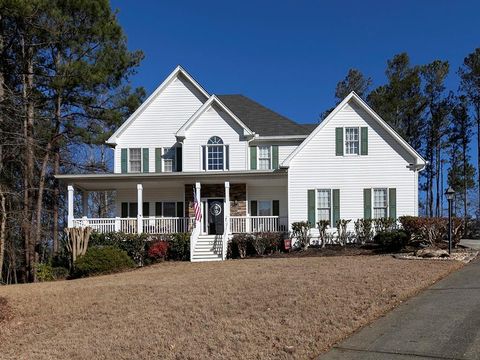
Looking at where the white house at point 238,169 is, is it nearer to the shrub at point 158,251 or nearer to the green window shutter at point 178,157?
the green window shutter at point 178,157

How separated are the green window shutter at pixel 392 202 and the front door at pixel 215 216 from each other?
7626 mm

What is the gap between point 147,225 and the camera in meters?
23.5

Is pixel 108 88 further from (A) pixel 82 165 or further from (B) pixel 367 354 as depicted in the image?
(B) pixel 367 354

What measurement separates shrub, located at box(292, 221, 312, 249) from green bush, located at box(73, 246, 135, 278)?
7.08 m

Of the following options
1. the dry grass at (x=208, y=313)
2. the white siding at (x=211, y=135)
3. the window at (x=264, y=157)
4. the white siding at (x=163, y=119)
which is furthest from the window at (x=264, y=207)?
the dry grass at (x=208, y=313)

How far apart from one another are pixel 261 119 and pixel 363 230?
8.52 meters

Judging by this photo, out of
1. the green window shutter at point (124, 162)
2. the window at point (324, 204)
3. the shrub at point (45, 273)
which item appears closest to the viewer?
the shrub at point (45, 273)

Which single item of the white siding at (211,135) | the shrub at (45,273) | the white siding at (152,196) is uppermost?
the white siding at (211,135)

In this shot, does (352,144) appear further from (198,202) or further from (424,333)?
(424,333)

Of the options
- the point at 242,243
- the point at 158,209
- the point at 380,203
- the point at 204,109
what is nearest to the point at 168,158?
the point at 158,209

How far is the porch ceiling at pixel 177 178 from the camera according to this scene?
22625 millimetres

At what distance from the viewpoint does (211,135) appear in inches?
974

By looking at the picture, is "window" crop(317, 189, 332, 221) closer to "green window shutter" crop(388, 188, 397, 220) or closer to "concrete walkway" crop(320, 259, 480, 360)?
"green window shutter" crop(388, 188, 397, 220)

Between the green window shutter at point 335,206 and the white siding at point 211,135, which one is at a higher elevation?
the white siding at point 211,135
